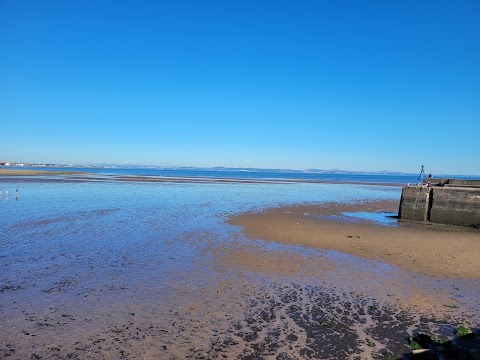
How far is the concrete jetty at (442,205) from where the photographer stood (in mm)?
22703

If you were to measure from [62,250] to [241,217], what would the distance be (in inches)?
491

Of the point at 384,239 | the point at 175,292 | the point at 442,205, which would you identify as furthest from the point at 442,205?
the point at 175,292

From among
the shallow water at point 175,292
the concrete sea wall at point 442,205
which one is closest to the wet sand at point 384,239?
the concrete sea wall at point 442,205

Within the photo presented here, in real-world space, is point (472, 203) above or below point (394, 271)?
above

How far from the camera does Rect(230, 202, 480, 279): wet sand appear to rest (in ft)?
43.7

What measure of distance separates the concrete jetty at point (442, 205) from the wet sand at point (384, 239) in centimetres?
109

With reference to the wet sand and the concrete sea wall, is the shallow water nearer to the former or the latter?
the wet sand

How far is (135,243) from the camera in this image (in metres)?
15.2

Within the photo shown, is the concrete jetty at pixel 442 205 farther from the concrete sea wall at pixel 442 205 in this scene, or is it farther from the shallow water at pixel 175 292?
the shallow water at pixel 175 292

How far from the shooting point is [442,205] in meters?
24.0

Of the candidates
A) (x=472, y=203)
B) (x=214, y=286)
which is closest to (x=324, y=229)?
(x=472, y=203)

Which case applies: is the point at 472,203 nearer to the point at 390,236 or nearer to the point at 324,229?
the point at 390,236

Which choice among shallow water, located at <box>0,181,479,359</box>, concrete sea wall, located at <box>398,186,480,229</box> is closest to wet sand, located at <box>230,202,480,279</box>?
concrete sea wall, located at <box>398,186,480,229</box>

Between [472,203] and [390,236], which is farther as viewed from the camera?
[472,203]
